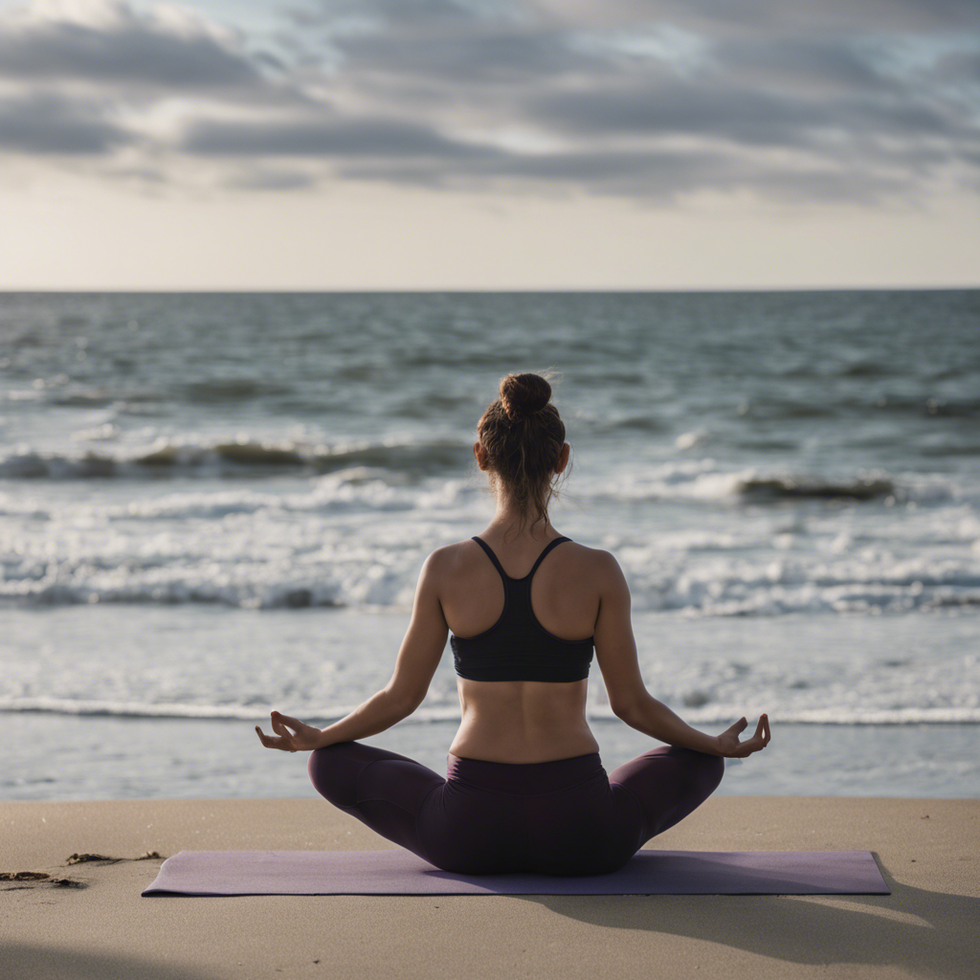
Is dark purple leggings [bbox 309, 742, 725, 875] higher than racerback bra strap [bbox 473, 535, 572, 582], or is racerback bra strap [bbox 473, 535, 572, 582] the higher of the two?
racerback bra strap [bbox 473, 535, 572, 582]

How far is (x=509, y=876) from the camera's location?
9.44ft

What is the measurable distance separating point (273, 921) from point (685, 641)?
4.37 m

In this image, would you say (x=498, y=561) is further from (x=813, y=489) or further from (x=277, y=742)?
(x=813, y=489)

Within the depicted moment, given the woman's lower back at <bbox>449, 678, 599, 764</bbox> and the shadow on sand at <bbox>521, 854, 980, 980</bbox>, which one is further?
the woman's lower back at <bbox>449, 678, 599, 764</bbox>

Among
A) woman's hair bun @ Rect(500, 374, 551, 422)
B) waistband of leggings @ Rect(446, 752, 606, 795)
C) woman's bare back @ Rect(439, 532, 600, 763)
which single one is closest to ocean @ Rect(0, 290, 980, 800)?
woman's hair bun @ Rect(500, 374, 551, 422)

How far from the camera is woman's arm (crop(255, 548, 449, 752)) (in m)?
2.74

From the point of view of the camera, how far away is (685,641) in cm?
670

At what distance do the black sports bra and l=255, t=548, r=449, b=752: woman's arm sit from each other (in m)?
0.09

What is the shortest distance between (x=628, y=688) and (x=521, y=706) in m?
0.26

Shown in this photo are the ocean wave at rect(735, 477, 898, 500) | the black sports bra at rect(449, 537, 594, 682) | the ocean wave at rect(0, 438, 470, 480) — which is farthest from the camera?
the ocean wave at rect(0, 438, 470, 480)

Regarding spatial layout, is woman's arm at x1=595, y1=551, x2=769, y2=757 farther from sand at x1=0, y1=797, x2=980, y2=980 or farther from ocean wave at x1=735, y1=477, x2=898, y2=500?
ocean wave at x1=735, y1=477, x2=898, y2=500

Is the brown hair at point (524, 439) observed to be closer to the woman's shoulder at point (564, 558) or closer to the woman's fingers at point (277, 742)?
the woman's shoulder at point (564, 558)

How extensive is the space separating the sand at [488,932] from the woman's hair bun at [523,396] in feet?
3.69

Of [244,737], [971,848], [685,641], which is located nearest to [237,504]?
[685,641]
